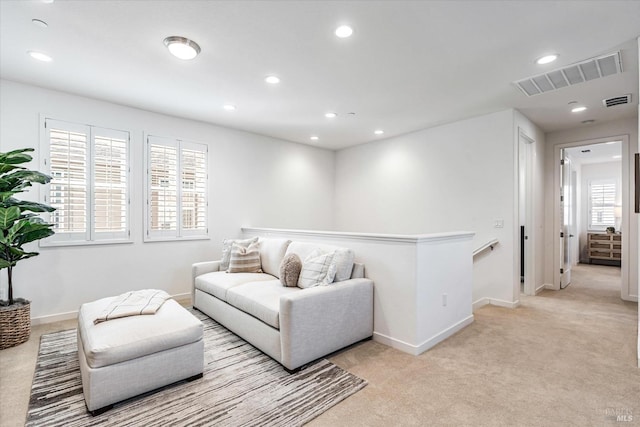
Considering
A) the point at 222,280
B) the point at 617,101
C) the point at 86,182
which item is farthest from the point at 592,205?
the point at 86,182

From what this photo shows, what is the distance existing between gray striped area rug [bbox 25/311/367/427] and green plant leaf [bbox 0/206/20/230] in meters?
1.23

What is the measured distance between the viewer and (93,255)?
3.80m

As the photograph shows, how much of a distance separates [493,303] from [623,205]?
261cm

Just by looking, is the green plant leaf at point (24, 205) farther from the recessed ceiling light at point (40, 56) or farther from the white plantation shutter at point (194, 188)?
the white plantation shutter at point (194, 188)

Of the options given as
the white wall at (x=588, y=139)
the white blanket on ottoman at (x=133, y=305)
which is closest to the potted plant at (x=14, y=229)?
the white blanket on ottoman at (x=133, y=305)

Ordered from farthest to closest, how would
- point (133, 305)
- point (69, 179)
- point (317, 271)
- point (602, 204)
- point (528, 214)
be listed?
point (602, 204)
point (528, 214)
point (69, 179)
point (317, 271)
point (133, 305)

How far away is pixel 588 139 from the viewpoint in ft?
16.2

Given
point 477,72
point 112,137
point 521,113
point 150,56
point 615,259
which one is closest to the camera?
point 150,56

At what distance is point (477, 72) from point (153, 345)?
3.74 meters

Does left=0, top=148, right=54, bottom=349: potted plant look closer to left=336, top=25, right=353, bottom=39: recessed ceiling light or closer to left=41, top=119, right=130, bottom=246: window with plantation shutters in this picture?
left=41, top=119, right=130, bottom=246: window with plantation shutters

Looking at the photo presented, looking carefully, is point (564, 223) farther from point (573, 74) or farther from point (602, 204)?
point (602, 204)

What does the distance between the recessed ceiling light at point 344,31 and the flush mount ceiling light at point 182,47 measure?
3.97ft

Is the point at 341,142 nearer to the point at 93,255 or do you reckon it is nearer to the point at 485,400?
the point at 93,255

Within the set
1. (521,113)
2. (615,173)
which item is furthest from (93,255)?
(615,173)
